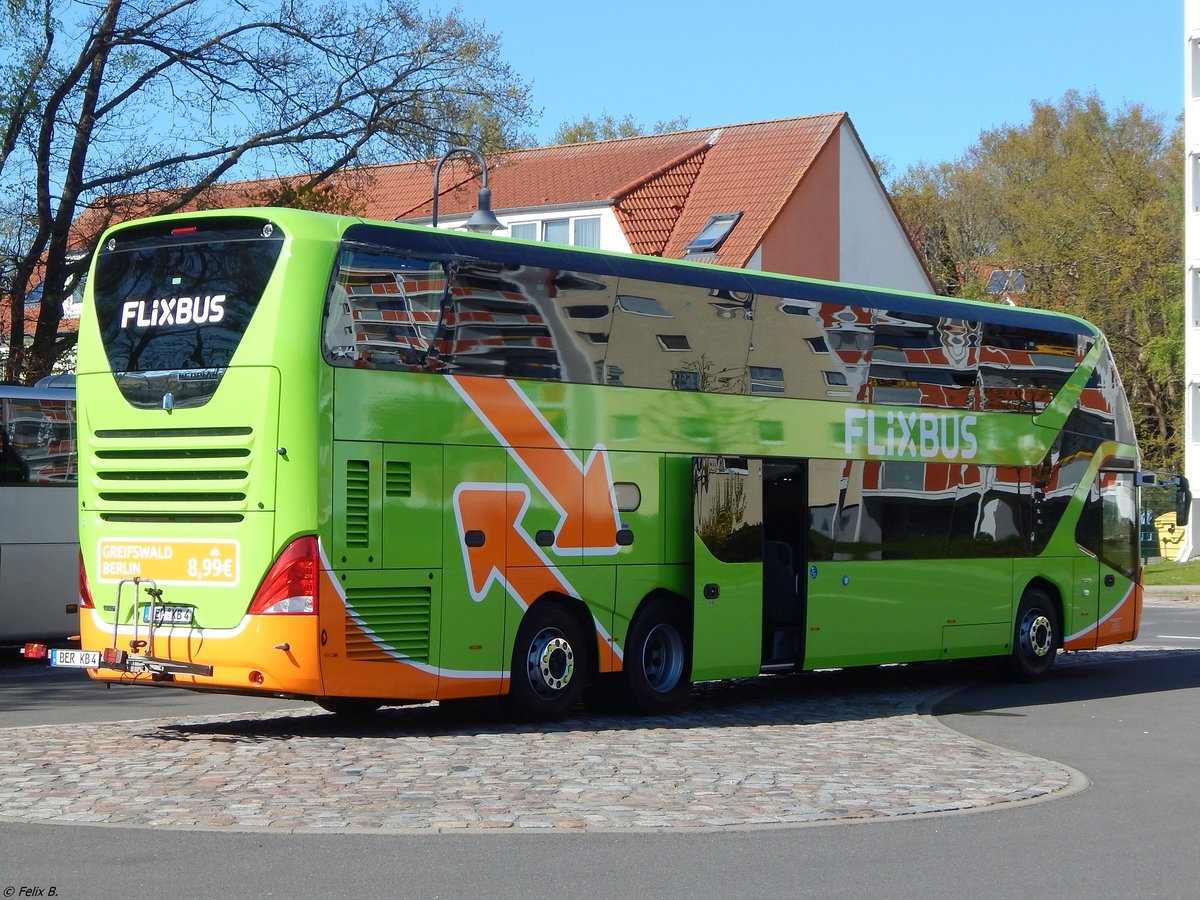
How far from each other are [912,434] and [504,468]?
5.59 m

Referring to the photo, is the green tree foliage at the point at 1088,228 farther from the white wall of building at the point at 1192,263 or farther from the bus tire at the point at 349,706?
the bus tire at the point at 349,706

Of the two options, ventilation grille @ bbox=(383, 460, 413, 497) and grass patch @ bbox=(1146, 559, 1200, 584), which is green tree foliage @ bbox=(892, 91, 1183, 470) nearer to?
grass patch @ bbox=(1146, 559, 1200, 584)

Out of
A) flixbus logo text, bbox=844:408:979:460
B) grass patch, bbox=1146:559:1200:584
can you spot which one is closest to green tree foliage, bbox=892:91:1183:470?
grass patch, bbox=1146:559:1200:584

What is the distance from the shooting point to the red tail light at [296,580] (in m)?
12.5

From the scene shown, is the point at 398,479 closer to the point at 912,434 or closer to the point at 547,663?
the point at 547,663

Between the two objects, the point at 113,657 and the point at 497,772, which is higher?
the point at 113,657

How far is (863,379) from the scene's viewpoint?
17.3 metres

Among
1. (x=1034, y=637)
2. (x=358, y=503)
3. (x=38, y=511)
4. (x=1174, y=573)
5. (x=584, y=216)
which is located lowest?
(x=1174, y=573)

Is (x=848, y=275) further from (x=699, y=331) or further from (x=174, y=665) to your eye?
(x=174, y=665)

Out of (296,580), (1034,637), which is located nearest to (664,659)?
(296,580)

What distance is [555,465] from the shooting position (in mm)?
14477

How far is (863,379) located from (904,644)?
2744mm

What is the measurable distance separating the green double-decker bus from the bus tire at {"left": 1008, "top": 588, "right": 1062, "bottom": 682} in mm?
827

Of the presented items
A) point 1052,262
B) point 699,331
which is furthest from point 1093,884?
point 1052,262
